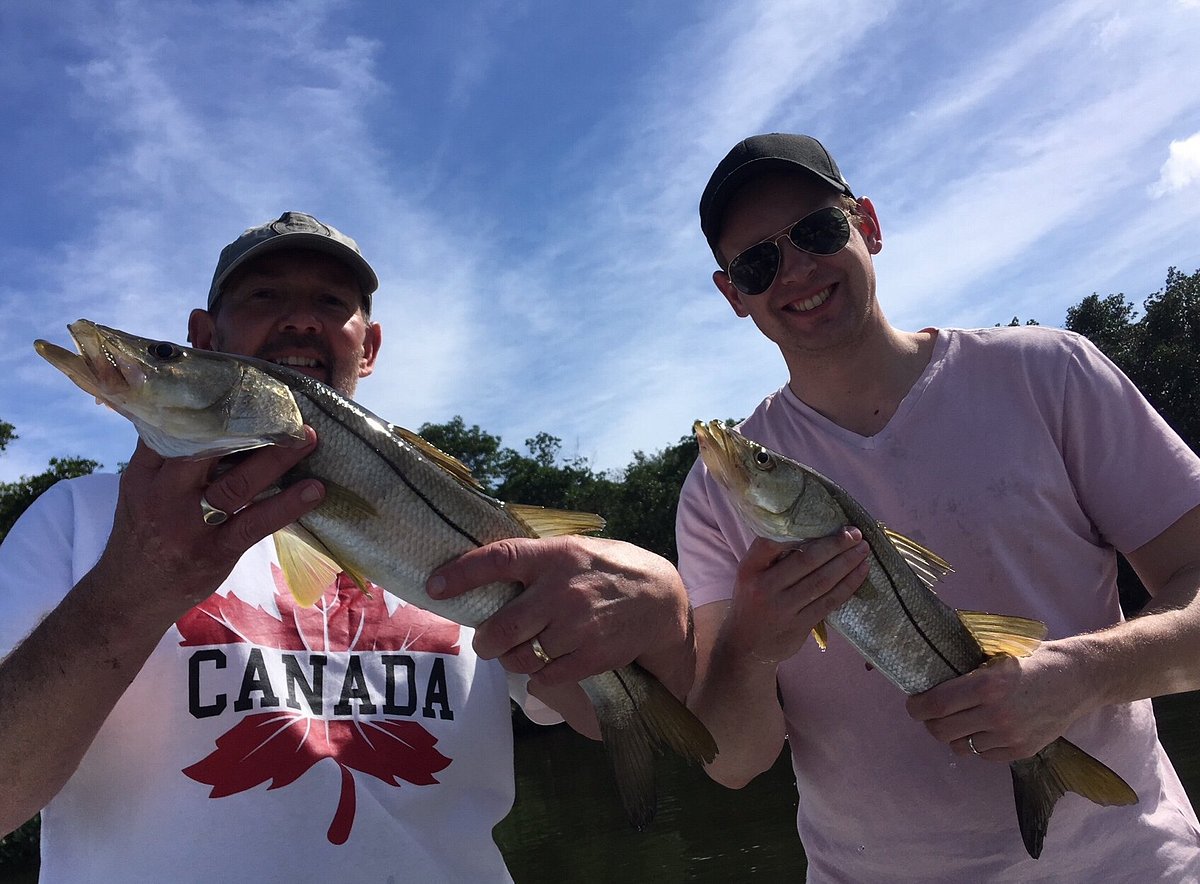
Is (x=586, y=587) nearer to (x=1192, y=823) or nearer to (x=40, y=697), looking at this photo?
(x=40, y=697)

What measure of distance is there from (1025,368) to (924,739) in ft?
4.66

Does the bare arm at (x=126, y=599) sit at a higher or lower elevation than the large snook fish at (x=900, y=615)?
higher

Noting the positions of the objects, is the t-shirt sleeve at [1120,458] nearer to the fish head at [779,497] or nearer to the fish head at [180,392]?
the fish head at [779,497]

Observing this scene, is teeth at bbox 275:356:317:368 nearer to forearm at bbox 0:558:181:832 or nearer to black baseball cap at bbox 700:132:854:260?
forearm at bbox 0:558:181:832

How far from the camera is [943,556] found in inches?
121

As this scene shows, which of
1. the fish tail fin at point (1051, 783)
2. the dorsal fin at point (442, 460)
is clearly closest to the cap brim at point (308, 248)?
the dorsal fin at point (442, 460)

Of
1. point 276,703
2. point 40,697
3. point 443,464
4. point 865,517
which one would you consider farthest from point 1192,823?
point 40,697

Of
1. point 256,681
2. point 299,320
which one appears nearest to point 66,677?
point 256,681

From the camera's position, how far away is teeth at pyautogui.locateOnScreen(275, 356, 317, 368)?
3168 millimetres

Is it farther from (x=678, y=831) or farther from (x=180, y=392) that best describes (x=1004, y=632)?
(x=678, y=831)

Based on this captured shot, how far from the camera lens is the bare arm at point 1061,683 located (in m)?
2.56

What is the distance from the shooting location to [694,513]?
3.51 metres

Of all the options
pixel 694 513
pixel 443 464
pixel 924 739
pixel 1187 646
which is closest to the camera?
pixel 443 464

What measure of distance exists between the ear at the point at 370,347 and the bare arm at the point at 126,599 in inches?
58.8
